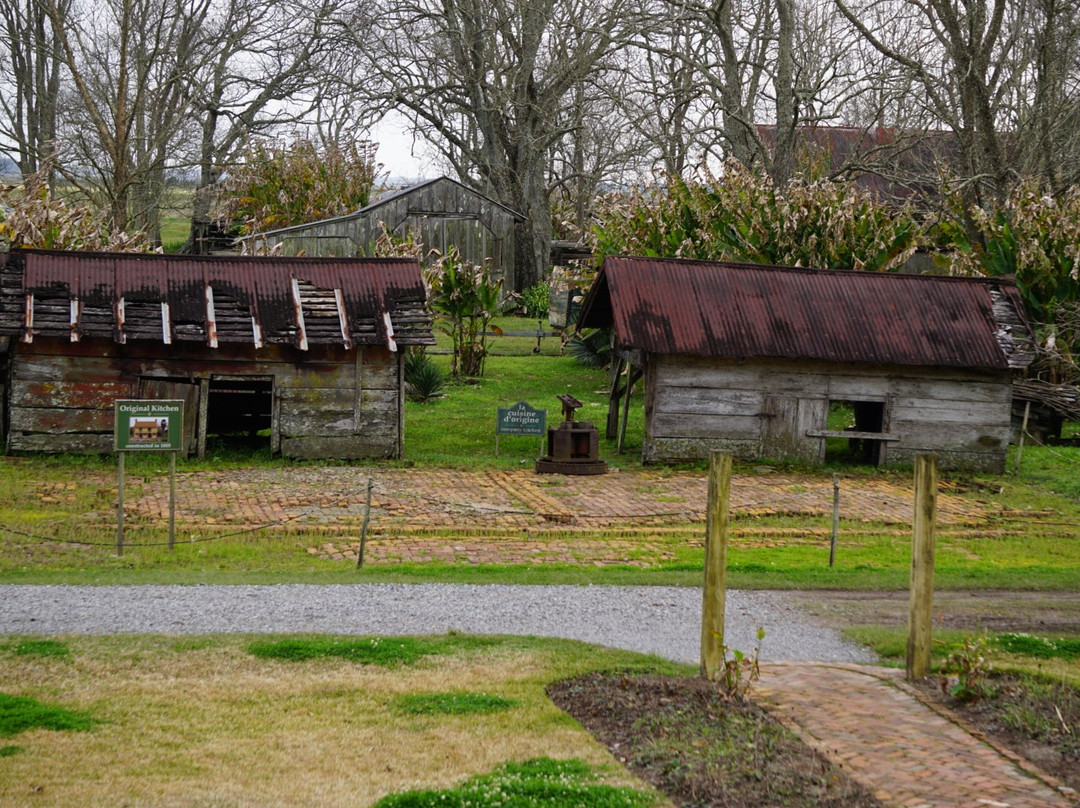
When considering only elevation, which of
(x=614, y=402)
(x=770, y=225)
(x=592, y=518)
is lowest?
(x=592, y=518)

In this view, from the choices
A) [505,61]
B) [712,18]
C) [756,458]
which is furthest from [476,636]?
[505,61]

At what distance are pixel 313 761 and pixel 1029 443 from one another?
2191 cm

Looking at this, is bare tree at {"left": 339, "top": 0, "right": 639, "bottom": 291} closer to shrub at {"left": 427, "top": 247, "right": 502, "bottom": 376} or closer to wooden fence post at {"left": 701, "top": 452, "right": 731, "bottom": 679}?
shrub at {"left": 427, "top": 247, "right": 502, "bottom": 376}

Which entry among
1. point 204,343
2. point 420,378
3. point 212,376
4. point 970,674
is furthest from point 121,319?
point 970,674

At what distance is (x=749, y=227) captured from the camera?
30.0 metres

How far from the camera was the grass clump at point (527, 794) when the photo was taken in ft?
22.2

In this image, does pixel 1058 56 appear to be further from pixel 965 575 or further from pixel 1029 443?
pixel 965 575

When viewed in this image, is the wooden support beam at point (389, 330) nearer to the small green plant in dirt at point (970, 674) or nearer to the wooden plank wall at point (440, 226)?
the small green plant in dirt at point (970, 674)

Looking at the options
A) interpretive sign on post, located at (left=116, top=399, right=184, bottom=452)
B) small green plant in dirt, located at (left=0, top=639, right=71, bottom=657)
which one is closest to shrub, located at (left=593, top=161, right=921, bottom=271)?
interpretive sign on post, located at (left=116, top=399, right=184, bottom=452)

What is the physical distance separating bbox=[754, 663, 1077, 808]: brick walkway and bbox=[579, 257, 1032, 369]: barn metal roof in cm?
1311

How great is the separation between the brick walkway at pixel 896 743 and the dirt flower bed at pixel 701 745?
0.25 metres

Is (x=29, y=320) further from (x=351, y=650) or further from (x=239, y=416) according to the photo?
(x=351, y=650)

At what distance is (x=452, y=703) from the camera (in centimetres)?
870

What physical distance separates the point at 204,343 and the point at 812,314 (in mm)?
10683
